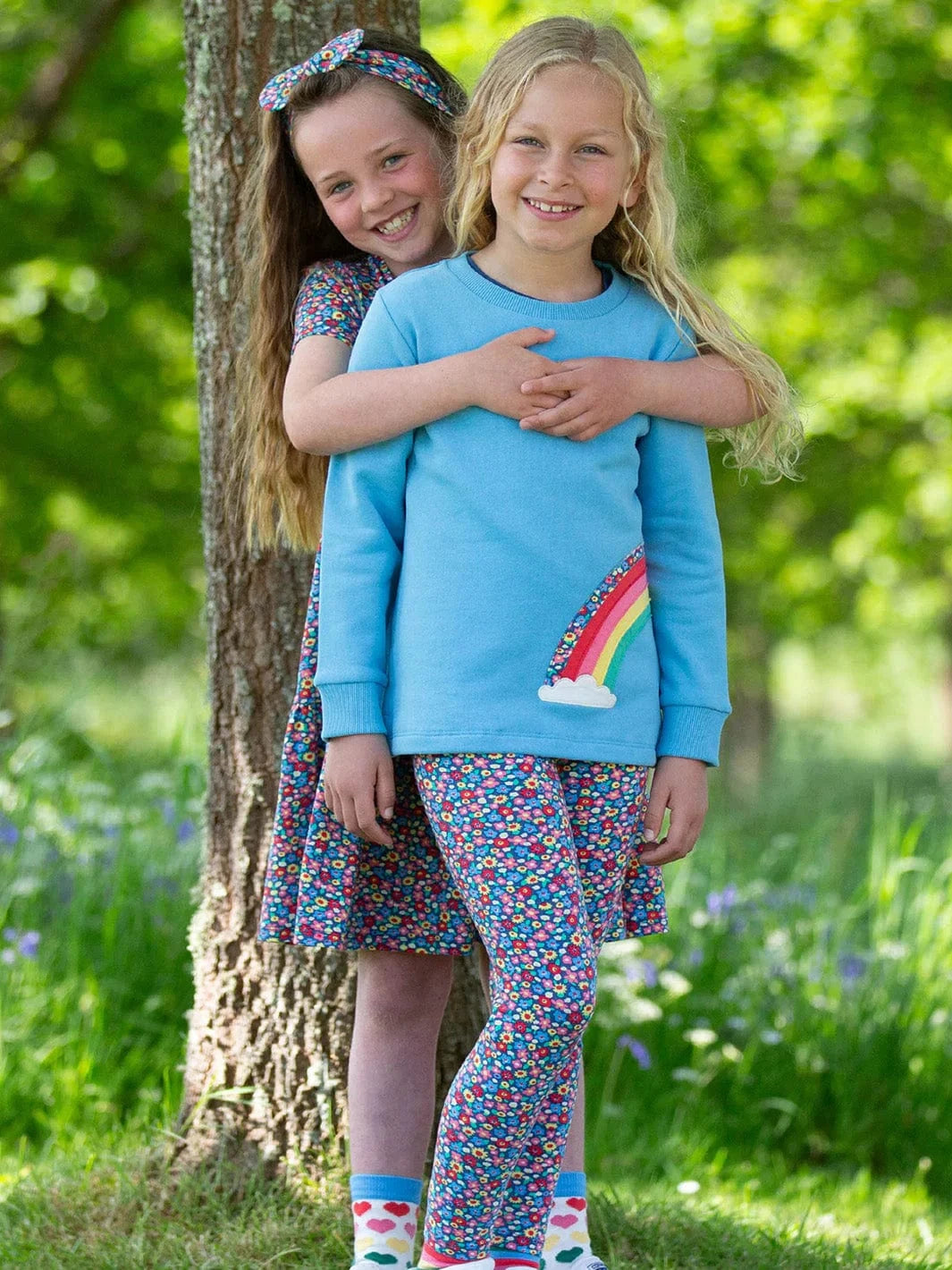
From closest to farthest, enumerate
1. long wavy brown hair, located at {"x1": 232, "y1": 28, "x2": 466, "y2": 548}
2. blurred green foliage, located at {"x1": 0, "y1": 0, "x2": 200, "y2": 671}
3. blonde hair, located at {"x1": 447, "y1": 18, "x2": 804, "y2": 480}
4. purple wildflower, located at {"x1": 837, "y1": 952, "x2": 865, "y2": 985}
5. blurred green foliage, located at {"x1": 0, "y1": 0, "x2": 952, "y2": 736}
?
blonde hair, located at {"x1": 447, "y1": 18, "x2": 804, "y2": 480}, long wavy brown hair, located at {"x1": 232, "y1": 28, "x2": 466, "y2": 548}, purple wildflower, located at {"x1": 837, "y1": 952, "x2": 865, "y2": 985}, blurred green foliage, located at {"x1": 0, "y1": 0, "x2": 952, "y2": 736}, blurred green foliage, located at {"x1": 0, "y1": 0, "x2": 200, "y2": 671}

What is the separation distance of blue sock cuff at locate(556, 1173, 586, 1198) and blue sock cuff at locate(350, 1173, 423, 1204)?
0.22 meters

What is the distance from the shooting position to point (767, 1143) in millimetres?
3406

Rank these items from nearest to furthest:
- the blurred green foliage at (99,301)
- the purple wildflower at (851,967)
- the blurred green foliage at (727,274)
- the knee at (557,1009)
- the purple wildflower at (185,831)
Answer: the knee at (557,1009)
the purple wildflower at (851,967)
the purple wildflower at (185,831)
the blurred green foliage at (727,274)
the blurred green foliage at (99,301)

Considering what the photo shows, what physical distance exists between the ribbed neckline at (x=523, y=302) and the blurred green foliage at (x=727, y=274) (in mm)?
4429

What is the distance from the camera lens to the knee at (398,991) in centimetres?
222

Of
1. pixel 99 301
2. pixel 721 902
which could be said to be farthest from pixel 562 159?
→ pixel 99 301

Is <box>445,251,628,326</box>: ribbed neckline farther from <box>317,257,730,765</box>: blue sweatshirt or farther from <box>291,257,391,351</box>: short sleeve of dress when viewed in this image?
<box>291,257,391,351</box>: short sleeve of dress

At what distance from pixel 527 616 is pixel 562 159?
610 mm

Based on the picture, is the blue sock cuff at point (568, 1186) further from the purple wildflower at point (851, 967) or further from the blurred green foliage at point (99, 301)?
the blurred green foliage at point (99, 301)

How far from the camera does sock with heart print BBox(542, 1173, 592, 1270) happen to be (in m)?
2.14

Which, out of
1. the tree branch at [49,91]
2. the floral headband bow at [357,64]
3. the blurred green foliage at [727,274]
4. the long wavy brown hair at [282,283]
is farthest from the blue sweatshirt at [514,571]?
the tree branch at [49,91]

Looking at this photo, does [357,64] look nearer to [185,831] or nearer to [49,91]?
[185,831]

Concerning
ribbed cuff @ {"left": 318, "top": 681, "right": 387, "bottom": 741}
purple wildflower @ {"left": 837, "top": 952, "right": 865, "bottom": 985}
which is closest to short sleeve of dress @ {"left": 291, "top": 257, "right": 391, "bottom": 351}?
ribbed cuff @ {"left": 318, "top": 681, "right": 387, "bottom": 741}

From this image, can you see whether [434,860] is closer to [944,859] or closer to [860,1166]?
[860,1166]
